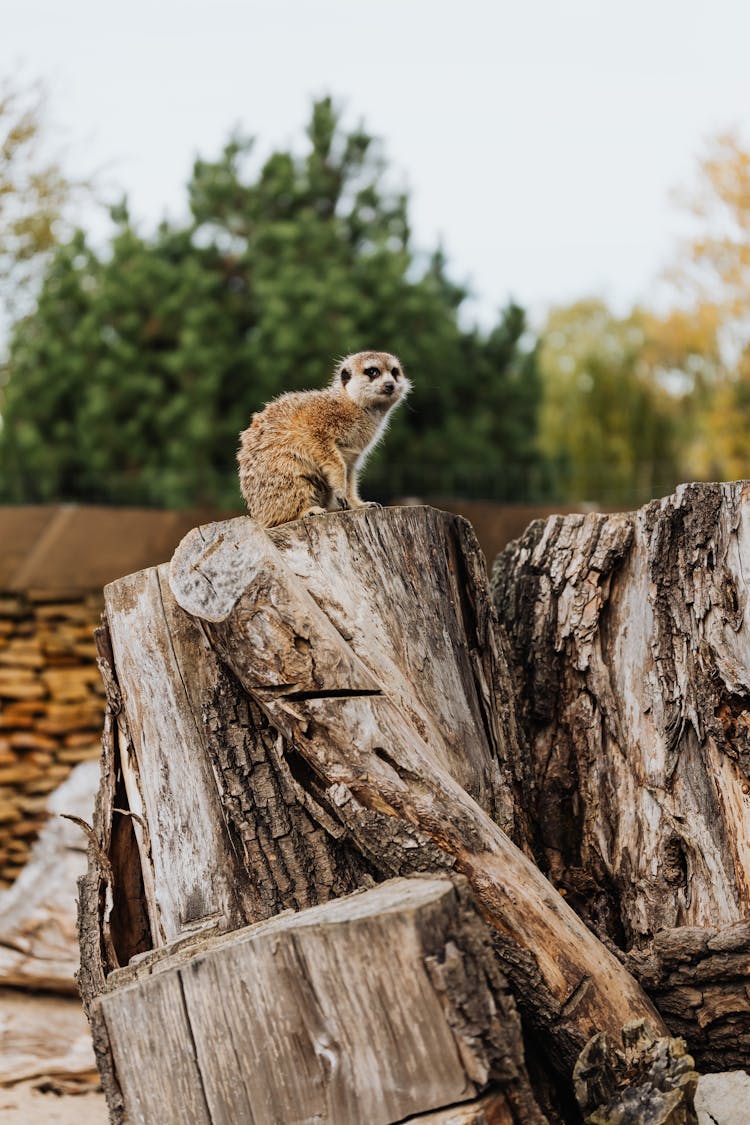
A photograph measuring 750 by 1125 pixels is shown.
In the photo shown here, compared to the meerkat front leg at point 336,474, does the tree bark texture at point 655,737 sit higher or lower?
lower

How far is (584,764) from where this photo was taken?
362 centimetres

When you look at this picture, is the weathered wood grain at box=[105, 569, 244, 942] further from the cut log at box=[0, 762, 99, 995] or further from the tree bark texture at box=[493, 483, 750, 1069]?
the cut log at box=[0, 762, 99, 995]

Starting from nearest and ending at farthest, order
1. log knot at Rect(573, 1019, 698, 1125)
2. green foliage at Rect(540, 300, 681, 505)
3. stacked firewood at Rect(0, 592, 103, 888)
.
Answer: log knot at Rect(573, 1019, 698, 1125)
stacked firewood at Rect(0, 592, 103, 888)
green foliage at Rect(540, 300, 681, 505)

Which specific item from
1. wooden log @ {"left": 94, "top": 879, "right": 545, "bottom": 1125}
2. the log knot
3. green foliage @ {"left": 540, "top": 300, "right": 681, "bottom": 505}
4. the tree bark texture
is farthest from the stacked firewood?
green foliage @ {"left": 540, "top": 300, "right": 681, "bottom": 505}

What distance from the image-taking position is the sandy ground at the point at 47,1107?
4.28m

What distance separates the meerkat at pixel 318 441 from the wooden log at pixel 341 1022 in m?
1.51

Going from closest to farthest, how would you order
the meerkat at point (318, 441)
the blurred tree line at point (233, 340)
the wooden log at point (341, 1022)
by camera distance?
the wooden log at point (341, 1022)
the meerkat at point (318, 441)
the blurred tree line at point (233, 340)

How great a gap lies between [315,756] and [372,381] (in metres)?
2.19

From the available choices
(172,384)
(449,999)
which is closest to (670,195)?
(172,384)

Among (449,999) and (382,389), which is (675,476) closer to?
(382,389)

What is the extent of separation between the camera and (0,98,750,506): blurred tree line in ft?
39.3

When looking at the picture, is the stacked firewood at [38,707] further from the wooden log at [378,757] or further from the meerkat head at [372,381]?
the wooden log at [378,757]

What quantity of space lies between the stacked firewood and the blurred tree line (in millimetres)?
3615

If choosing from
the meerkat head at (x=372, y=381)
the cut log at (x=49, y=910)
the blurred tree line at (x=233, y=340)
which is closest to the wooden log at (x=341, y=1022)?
the meerkat head at (x=372, y=381)
